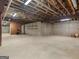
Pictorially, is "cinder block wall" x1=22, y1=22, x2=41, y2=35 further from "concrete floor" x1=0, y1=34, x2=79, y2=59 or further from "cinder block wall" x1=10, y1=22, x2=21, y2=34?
"concrete floor" x1=0, y1=34, x2=79, y2=59

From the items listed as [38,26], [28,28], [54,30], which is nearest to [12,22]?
[28,28]

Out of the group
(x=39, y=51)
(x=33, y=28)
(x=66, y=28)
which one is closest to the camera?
(x=39, y=51)

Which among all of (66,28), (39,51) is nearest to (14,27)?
(66,28)

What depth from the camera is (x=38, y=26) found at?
43.7 ft

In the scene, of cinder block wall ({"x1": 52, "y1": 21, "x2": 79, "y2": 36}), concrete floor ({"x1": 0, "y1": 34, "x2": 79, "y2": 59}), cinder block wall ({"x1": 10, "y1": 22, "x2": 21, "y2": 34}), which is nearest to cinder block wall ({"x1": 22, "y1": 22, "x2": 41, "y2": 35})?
cinder block wall ({"x1": 10, "y1": 22, "x2": 21, "y2": 34})

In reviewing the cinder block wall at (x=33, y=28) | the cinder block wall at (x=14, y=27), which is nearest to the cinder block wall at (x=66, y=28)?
the cinder block wall at (x=33, y=28)

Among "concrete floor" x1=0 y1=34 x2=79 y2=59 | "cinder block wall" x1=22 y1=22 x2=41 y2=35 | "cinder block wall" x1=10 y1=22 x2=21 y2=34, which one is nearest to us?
"concrete floor" x1=0 y1=34 x2=79 y2=59

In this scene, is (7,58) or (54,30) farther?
(54,30)

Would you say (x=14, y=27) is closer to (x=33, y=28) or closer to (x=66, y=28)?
(x=33, y=28)

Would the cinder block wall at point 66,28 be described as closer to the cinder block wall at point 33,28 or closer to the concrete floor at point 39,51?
the cinder block wall at point 33,28

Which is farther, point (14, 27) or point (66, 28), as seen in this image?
point (14, 27)

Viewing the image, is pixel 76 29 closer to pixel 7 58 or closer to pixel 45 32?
pixel 45 32

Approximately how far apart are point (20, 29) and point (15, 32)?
117cm

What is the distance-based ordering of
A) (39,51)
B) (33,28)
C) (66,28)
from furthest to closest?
(33,28), (66,28), (39,51)
